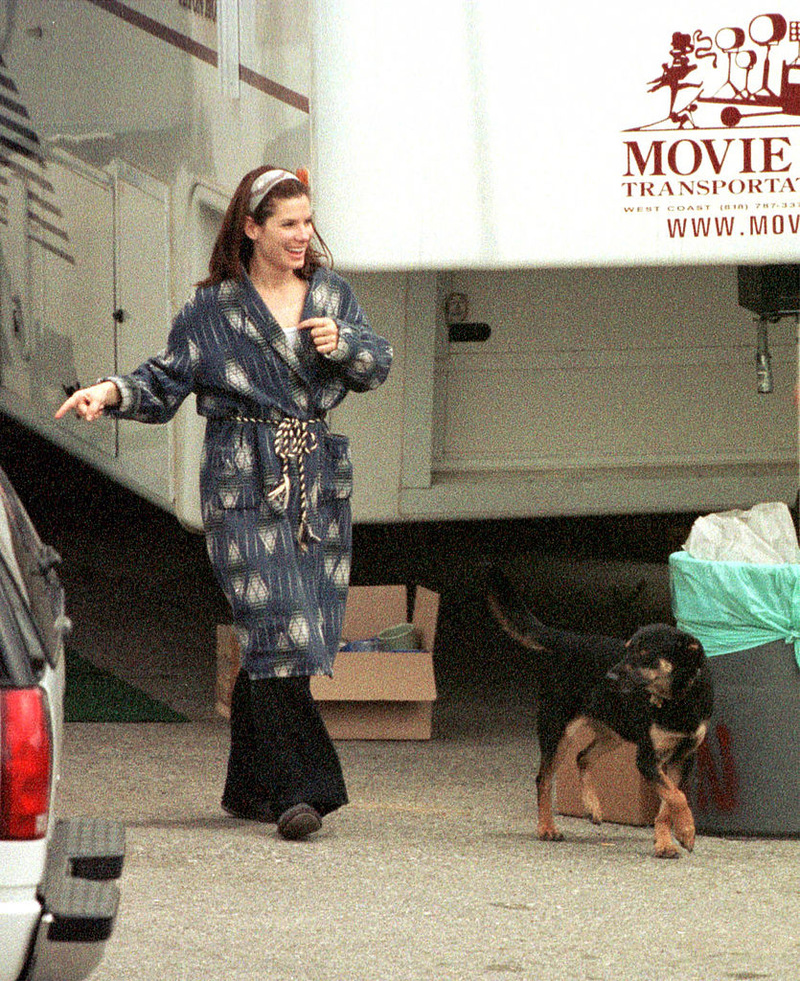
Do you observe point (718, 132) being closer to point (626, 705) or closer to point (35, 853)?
point (626, 705)

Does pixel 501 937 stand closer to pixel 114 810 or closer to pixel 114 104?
pixel 114 810

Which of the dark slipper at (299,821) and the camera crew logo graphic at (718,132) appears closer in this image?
the dark slipper at (299,821)

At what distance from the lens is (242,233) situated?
4.96 m

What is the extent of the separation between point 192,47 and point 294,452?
78.5 inches

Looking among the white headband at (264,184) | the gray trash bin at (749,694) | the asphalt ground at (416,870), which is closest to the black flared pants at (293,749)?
the asphalt ground at (416,870)

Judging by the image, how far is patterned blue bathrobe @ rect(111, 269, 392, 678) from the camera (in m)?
4.89

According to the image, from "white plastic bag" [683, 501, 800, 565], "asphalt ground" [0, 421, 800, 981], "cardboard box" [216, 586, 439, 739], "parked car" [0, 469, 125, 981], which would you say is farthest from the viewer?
"cardboard box" [216, 586, 439, 739]

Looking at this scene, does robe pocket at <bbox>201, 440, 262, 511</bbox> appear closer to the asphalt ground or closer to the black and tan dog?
the black and tan dog

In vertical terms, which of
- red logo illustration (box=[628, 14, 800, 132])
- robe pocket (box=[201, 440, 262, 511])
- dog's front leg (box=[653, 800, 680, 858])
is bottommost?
dog's front leg (box=[653, 800, 680, 858])

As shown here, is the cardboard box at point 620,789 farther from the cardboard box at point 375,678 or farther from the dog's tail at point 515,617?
the cardboard box at point 375,678

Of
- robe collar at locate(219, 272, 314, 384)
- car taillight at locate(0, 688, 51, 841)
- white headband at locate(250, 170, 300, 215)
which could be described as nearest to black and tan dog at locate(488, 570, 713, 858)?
robe collar at locate(219, 272, 314, 384)

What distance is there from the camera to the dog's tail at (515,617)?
5148 millimetres

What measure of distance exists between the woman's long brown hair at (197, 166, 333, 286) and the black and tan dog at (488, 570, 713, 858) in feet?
3.48

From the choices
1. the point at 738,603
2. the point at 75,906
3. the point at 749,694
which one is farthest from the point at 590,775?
the point at 75,906
